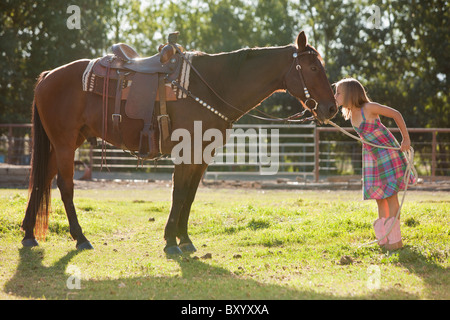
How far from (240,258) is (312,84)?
182 centimetres

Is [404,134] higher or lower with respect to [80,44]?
lower

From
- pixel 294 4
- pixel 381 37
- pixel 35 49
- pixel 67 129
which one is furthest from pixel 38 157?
pixel 294 4

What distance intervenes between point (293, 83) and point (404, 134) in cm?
115

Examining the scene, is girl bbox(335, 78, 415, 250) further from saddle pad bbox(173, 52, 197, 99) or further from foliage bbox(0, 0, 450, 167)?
foliage bbox(0, 0, 450, 167)

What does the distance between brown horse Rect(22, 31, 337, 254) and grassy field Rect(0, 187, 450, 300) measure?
1.40 ft

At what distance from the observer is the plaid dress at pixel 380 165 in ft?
16.1

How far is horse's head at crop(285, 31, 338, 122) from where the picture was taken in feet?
15.9

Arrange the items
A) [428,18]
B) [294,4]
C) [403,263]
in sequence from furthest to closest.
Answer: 1. [294,4]
2. [428,18]
3. [403,263]

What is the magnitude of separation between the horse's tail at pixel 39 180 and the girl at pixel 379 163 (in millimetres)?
3245

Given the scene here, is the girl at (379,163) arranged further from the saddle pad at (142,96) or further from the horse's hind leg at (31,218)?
the horse's hind leg at (31,218)

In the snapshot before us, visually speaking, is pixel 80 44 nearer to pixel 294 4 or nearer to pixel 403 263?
pixel 294 4

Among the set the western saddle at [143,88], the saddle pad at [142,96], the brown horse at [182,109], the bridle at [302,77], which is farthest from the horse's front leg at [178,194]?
the bridle at [302,77]

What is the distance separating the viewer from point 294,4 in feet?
102

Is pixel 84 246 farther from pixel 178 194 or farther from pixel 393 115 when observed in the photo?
pixel 393 115
